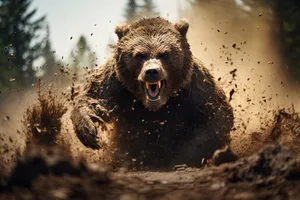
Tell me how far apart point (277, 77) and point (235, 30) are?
9.34ft

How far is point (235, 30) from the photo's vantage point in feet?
62.2

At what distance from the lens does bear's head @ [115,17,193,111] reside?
673 cm

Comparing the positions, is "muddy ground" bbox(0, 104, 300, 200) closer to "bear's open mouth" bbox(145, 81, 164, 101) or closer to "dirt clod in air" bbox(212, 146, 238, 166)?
"dirt clod in air" bbox(212, 146, 238, 166)

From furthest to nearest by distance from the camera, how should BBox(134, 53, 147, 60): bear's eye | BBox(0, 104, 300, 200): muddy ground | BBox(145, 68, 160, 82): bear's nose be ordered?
BBox(134, 53, 147, 60): bear's eye → BBox(145, 68, 160, 82): bear's nose → BBox(0, 104, 300, 200): muddy ground

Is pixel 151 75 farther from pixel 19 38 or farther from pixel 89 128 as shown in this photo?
pixel 19 38

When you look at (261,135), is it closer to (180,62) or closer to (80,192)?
(180,62)

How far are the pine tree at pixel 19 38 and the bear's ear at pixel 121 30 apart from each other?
74.8 feet

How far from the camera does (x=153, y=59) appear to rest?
22.3 ft

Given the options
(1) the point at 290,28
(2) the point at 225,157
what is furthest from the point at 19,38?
(2) the point at 225,157

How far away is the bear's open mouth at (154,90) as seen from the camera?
661cm

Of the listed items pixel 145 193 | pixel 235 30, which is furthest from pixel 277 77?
pixel 145 193

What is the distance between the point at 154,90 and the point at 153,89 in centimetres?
3

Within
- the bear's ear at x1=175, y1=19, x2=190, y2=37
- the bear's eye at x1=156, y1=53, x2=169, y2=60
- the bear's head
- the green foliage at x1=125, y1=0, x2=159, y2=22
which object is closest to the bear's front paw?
the bear's head

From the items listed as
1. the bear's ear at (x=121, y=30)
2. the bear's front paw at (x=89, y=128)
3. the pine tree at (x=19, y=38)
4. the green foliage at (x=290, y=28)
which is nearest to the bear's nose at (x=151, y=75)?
the bear's front paw at (x=89, y=128)
